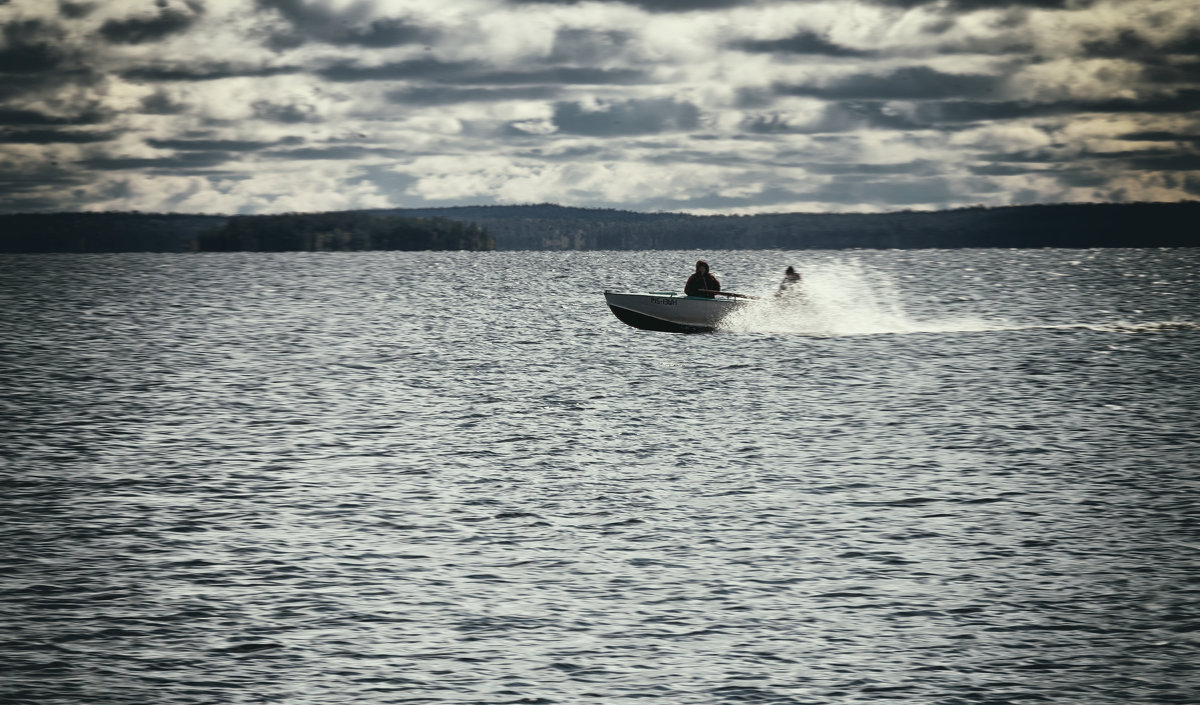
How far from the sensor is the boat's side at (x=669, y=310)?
160ft

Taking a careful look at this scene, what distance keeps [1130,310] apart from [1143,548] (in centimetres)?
7570

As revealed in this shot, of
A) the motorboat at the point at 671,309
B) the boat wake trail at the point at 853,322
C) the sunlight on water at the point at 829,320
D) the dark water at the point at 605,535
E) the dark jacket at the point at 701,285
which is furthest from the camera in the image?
the boat wake trail at the point at 853,322

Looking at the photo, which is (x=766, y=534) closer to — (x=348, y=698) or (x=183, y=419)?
(x=348, y=698)

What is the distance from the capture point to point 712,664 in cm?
1213

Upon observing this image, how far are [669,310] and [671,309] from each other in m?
0.10

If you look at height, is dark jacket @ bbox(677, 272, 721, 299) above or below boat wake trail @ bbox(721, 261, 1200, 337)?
above

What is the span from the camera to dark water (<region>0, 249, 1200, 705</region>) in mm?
12070

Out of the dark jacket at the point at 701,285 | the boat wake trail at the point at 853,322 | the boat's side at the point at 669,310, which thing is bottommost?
the boat wake trail at the point at 853,322

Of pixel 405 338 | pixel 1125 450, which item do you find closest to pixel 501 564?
pixel 1125 450

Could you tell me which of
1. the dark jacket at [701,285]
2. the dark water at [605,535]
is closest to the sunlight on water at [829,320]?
the dark jacket at [701,285]

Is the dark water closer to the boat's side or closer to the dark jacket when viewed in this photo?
the boat's side

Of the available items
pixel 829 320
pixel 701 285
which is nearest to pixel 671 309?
pixel 701 285

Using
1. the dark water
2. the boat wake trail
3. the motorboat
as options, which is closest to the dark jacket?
the motorboat

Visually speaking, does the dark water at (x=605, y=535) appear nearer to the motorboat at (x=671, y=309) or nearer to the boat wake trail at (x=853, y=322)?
the motorboat at (x=671, y=309)
